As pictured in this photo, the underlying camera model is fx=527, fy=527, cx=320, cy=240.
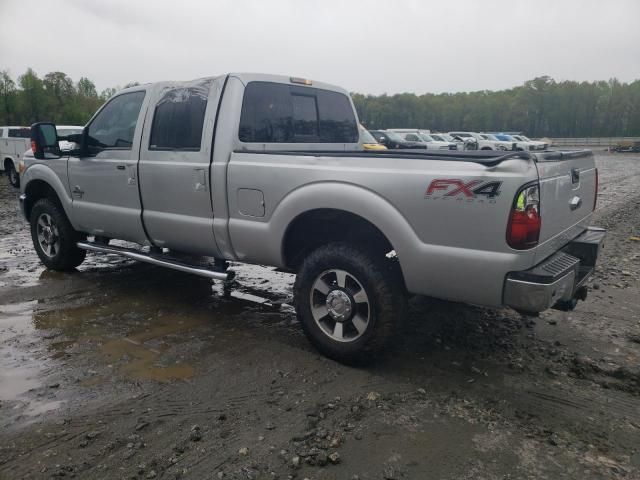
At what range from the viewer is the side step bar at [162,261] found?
169 inches

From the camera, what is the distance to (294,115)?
483 cm

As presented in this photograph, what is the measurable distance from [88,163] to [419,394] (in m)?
3.99

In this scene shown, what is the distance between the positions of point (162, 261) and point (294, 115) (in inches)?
70.8

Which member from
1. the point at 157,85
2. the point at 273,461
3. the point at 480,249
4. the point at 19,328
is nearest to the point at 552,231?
the point at 480,249

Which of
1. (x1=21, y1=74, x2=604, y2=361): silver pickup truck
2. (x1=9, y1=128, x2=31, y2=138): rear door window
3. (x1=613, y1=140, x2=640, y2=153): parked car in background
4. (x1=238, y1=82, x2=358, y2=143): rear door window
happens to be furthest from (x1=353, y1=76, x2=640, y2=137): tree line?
(x1=21, y1=74, x2=604, y2=361): silver pickup truck

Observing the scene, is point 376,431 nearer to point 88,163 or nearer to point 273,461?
point 273,461

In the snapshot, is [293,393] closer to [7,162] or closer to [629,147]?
[7,162]

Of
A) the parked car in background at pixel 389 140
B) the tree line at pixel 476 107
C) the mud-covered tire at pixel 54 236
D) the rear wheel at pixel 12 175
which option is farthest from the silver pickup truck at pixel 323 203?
the tree line at pixel 476 107

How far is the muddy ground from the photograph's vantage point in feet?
8.80

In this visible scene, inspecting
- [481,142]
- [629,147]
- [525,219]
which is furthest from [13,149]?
[629,147]

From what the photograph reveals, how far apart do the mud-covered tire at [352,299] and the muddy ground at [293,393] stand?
19 cm

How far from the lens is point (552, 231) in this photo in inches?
131

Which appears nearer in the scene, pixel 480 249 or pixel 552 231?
pixel 480 249

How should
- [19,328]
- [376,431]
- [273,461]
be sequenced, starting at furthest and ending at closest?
1. [19,328]
2. [376,431]
3. [273,461]
